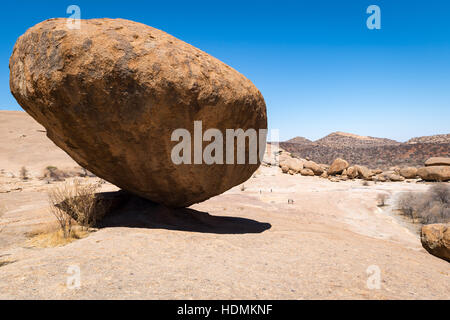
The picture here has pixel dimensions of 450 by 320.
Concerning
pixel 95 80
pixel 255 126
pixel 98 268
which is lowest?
pixel 98 268

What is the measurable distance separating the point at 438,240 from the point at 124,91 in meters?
6.12

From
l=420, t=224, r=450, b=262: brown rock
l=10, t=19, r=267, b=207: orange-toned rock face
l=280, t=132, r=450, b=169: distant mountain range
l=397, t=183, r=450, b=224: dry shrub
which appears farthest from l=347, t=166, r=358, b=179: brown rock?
l=10, t=19, r=267, b=207: orange-toned rock face

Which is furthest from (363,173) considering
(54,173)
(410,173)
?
(54,173)

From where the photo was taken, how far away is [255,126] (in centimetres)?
496

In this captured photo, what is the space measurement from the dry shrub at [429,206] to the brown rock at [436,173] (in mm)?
7935

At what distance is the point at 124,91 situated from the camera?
379cm

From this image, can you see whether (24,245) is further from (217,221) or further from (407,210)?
(407,210)

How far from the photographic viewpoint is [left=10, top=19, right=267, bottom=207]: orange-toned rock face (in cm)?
369

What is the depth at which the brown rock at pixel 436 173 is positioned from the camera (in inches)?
745

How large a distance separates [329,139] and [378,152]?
99.8 feet

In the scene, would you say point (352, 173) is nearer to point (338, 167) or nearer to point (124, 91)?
point (338, 167)

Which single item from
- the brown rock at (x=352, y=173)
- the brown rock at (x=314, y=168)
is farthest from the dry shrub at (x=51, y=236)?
the brown rock at (x=352, y=173)

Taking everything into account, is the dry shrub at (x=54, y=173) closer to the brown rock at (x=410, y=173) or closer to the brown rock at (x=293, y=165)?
the brown rock at (x=293, y=165)
